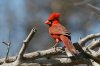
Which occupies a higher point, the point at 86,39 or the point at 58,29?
the point at 58,29

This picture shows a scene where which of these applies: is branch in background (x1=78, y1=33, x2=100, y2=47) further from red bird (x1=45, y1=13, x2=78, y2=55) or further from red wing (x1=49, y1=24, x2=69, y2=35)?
red wing (x1=49, y1=24, x2=69, y2=35)

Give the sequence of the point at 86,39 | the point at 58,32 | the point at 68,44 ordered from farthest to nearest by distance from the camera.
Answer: the point at 58,32 < the point at 68,44 < the point at 86,39

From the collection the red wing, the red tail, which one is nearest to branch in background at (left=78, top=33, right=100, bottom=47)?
the red tail

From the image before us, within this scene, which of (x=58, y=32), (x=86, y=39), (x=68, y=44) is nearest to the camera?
(x=86, y=39)

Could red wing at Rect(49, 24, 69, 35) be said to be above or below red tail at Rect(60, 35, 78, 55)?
above

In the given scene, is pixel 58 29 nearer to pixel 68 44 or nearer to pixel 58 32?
pixel 58 32

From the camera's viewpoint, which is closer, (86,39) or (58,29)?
(86,39)

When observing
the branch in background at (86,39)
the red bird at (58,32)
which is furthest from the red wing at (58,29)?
the branch in background at (86,39)

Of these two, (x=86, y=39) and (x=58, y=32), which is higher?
(x=58, y=32)

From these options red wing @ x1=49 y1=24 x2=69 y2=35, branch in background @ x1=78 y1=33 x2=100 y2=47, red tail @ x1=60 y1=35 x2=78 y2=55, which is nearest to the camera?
red tail @ x1=60 y1=35 x2=78 y2=55

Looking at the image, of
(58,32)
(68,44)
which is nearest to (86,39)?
(68,44)

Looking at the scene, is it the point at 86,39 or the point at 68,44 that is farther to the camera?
the point at 68,44

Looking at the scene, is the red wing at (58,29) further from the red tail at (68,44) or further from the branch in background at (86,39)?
the branch in background at (86,39)

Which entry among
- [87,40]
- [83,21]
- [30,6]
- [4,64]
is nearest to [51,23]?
[87,40]
